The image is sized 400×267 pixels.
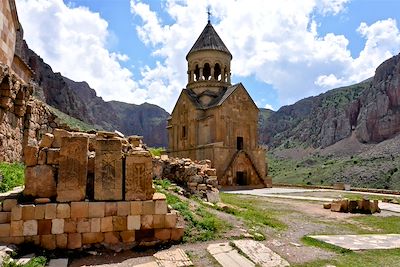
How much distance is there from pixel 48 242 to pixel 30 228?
14.8 inches

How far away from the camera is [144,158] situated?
641 cm

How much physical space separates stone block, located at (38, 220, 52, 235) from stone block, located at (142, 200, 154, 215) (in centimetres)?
160

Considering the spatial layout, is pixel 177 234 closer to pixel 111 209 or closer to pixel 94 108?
pixel 111 209

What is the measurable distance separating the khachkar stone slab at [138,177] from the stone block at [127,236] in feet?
2.04

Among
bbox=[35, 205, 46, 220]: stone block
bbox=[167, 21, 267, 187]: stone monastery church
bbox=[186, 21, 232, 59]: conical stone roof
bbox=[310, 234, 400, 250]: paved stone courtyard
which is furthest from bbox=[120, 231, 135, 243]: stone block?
bbox=[186, 21, 232, 59]: conical stone roof

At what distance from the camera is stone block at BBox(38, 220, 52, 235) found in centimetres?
561

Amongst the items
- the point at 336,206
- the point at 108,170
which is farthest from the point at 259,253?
the point at 336,206

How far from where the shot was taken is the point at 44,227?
222 inches

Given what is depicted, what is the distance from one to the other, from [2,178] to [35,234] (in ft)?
6.90

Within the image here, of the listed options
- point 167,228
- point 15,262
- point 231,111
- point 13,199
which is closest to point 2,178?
point 13,199

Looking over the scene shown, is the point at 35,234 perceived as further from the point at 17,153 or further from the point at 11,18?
the point at 11,18

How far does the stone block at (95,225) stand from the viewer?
5.84 metres

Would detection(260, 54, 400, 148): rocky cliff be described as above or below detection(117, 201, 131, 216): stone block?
above

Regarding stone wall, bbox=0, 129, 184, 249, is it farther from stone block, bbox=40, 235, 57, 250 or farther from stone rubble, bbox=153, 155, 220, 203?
stone rubble, bbox=153, 155, 220, 203
